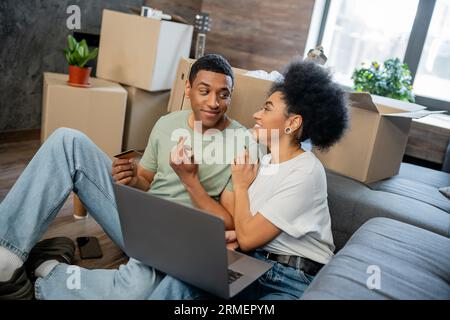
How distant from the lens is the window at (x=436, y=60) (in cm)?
338

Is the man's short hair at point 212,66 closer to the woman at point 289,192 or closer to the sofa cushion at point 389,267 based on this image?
the woman at point 289,192

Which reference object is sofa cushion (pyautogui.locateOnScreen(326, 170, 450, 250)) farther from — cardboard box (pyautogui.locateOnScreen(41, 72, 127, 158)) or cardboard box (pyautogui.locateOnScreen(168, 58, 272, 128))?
cardboard box (pyautogui.locateOnScreen(41, 72, 127, 158))

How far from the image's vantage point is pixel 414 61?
345cm

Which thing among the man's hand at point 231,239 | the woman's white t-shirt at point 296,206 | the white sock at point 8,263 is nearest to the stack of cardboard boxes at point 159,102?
the woman's white t-shirt at point 296,206

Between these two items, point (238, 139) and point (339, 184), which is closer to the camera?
point (238, 139)

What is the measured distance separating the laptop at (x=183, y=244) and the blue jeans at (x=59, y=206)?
0.33 feet

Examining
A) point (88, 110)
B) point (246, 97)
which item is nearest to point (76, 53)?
point (88, 110)

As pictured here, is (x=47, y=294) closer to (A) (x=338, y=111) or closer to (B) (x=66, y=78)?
(A) (x=338, y=111)

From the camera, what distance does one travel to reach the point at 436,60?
11.3 feet

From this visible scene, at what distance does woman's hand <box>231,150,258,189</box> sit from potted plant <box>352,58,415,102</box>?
6.47 feet

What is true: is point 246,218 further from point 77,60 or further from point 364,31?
point 364,31

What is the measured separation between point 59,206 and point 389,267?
0.94 metres

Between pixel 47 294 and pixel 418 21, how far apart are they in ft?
9.74
